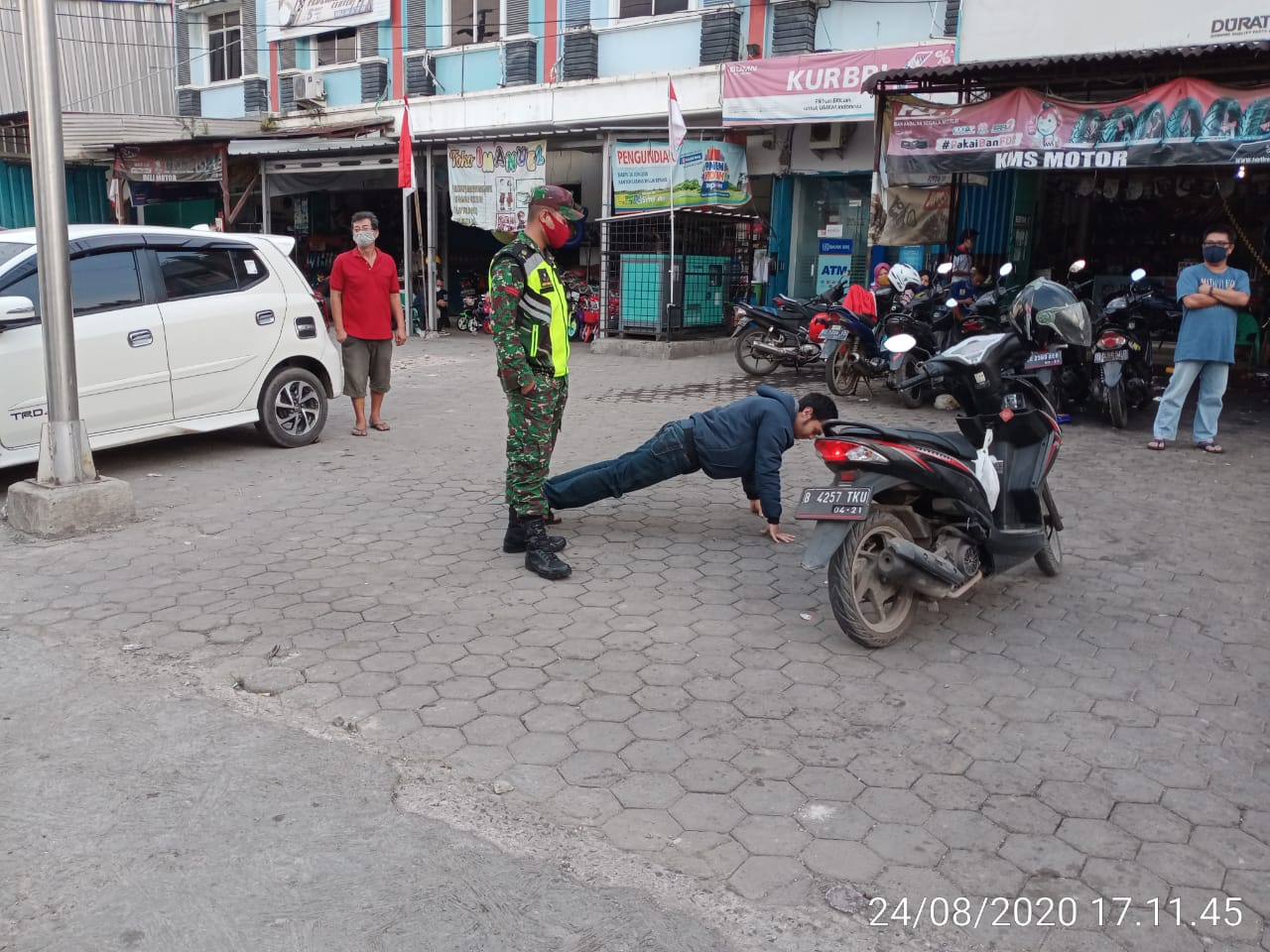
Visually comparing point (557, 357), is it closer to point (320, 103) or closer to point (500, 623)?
point (500, 623)

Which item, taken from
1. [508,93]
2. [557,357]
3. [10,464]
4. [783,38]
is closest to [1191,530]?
[557,357]

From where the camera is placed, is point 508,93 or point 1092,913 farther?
point 508,93

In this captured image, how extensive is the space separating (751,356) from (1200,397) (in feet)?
16.2

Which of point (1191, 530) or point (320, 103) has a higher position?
point (320, 103)

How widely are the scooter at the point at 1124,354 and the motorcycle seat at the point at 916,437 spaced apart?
4.94m

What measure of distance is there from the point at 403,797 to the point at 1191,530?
507cm

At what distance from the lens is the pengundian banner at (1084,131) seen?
8547mm

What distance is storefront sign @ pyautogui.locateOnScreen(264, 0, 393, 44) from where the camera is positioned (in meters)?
18.7

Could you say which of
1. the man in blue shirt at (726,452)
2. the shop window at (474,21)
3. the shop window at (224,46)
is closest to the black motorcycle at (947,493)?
the man in blue shirt at (726,452)

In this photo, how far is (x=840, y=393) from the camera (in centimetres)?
1078

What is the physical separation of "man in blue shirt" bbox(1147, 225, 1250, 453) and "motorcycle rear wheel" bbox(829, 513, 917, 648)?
4674 millimetres

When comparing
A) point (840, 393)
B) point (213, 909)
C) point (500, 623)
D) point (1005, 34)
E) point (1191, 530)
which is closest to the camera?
point (213, 909)

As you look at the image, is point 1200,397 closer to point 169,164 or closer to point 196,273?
point 196,273

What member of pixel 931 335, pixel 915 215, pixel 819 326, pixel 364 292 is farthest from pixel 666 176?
pixel 364 292
